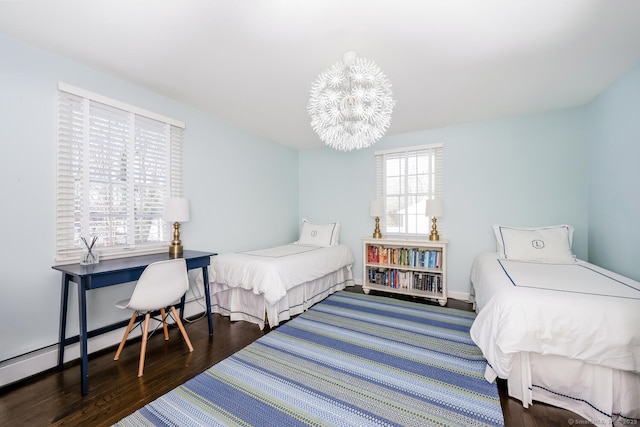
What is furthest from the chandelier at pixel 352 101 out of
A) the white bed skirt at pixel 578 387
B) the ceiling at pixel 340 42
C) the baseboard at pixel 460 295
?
the baseboard at pixel 460 295

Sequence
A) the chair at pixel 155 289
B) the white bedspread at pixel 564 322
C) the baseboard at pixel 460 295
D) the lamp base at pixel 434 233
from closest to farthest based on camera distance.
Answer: the white bedspread at pixel 564 322, the chair at pixel 155 289, the baseboard at pixel 460 295, the lamp base at pixel 434 233

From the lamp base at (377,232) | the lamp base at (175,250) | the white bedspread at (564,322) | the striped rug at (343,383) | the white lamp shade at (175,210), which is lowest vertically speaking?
the striped rug at (343,383)

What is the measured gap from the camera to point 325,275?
11.9ft

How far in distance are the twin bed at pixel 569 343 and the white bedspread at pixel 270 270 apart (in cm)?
174

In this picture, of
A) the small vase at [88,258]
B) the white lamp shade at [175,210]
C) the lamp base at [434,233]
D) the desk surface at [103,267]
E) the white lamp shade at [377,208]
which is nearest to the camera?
the desk surface at [103,267]

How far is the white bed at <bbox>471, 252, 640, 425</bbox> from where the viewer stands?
1481 millimetres

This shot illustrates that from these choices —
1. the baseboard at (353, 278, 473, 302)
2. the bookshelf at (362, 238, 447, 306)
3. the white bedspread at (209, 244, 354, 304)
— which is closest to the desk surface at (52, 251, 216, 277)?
the white bedspread at (209, 244, 354, 304)

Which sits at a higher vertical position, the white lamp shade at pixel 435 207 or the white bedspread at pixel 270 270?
the white lamp shade at pixel 435 207

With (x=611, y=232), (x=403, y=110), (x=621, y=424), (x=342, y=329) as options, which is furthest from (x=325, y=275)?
(x=611, y=232)

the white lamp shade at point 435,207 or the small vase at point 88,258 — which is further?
the white lamp shade at point 435,207

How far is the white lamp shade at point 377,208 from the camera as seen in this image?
4031 millimetres

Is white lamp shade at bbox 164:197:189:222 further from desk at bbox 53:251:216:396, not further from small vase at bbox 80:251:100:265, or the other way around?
small vase at bbox 80:251:100:265

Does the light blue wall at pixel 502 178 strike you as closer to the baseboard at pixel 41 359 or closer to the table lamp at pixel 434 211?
the table lamp at pixel 434 211

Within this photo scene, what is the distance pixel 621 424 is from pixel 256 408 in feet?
6.85
